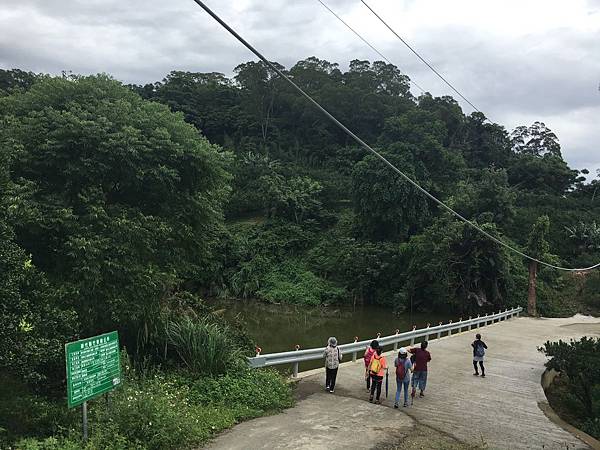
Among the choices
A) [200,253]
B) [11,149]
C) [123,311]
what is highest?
[11,149]

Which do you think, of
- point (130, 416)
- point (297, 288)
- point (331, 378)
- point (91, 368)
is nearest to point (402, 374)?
point (331, 378)

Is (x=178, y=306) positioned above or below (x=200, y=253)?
below

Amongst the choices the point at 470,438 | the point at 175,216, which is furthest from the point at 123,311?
the point at 470,438

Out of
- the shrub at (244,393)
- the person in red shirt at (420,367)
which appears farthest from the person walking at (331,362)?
the person in red shirt at (420,367)

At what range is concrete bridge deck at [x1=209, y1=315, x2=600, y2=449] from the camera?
772cm

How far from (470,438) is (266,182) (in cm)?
4145

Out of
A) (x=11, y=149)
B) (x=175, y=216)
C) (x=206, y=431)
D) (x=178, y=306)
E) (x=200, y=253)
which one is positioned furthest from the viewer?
(x=200, y=253)

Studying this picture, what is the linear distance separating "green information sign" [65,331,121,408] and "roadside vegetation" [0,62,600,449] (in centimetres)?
46

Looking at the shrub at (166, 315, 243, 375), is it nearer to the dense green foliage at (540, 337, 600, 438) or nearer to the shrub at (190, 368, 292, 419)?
the shrub at (190, 368, 292, 419)

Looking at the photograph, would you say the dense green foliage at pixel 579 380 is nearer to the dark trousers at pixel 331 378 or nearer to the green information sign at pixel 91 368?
the dark trousers at pixel 331 378

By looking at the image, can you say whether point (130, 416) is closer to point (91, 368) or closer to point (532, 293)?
point (91, 368)

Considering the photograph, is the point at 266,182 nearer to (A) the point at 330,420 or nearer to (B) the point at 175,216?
(B) the point at 175,216

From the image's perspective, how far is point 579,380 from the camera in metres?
11.9

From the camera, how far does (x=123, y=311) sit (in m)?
10.5
